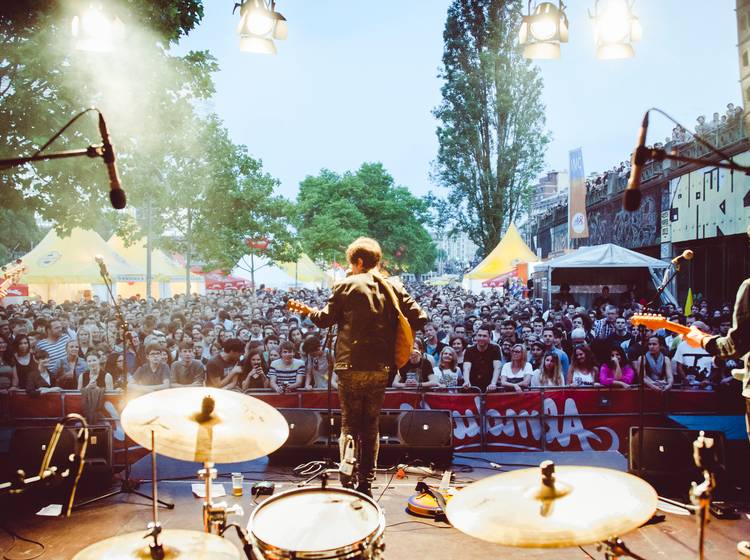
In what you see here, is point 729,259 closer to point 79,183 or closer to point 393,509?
point 393,509

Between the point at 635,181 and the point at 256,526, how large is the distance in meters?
2.13

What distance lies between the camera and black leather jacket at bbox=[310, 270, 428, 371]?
3395mm

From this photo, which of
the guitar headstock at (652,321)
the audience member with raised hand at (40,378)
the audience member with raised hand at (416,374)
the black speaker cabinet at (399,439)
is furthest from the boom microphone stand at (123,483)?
the guitar headstock at (652,321)

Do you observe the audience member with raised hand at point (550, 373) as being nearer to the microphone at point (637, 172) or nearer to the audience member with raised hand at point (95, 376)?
the microphone at point (637, 172)

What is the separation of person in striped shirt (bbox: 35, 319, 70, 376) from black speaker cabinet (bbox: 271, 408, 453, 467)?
3369 millimetres

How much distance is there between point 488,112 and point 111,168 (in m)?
12.5

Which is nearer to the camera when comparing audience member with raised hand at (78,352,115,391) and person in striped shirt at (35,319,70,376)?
audience member with raised hand at (78,352,115,391)

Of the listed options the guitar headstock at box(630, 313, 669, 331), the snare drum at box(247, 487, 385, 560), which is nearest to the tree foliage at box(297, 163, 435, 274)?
the guitar headstock at box(630, 313, 669, 331)

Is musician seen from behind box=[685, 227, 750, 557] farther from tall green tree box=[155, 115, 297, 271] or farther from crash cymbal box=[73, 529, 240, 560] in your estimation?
tall green tree box=[155, 115, 297, 271]

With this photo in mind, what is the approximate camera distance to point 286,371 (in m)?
6.07

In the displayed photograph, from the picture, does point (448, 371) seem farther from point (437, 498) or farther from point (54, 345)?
point (54, 345)

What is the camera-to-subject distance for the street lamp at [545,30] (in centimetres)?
507

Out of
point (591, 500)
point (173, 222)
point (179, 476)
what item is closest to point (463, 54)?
point (173, 222)

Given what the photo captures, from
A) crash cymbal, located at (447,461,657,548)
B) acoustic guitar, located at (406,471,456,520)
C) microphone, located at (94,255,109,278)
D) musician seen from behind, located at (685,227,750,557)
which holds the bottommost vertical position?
acoustic guitar, located at (406,471,456,520)
